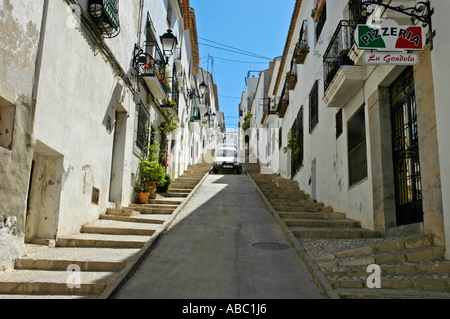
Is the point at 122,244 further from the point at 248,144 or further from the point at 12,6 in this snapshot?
the point at 248,144

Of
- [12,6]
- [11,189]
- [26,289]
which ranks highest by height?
[12,6]

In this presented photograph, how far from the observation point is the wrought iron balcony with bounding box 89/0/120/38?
8.16 m

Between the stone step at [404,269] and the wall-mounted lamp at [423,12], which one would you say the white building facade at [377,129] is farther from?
the stone step at [404,269]

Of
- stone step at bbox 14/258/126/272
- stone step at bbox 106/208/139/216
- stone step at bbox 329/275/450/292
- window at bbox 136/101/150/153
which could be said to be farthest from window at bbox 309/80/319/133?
stone step at bbox 14/258/126/272

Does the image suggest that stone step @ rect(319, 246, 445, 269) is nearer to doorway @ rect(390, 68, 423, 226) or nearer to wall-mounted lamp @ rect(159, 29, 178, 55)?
doorway @ rect(390, 68, 423, 226)

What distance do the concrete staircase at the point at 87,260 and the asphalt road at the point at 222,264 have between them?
264 mm

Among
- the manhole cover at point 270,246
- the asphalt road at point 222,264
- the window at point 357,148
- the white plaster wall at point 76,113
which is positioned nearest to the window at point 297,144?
the window at point 357,148

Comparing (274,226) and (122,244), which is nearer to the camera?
(122,244)

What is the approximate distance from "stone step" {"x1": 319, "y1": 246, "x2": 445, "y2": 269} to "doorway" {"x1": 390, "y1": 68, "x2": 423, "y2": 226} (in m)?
1.23

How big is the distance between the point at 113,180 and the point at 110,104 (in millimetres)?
2171

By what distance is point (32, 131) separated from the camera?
6098 millimetres

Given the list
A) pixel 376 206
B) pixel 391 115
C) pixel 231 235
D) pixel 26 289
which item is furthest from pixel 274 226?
pixel 26 289

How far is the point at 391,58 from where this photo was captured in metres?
5.92

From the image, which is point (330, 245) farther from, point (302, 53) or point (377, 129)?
point (302, 53)
